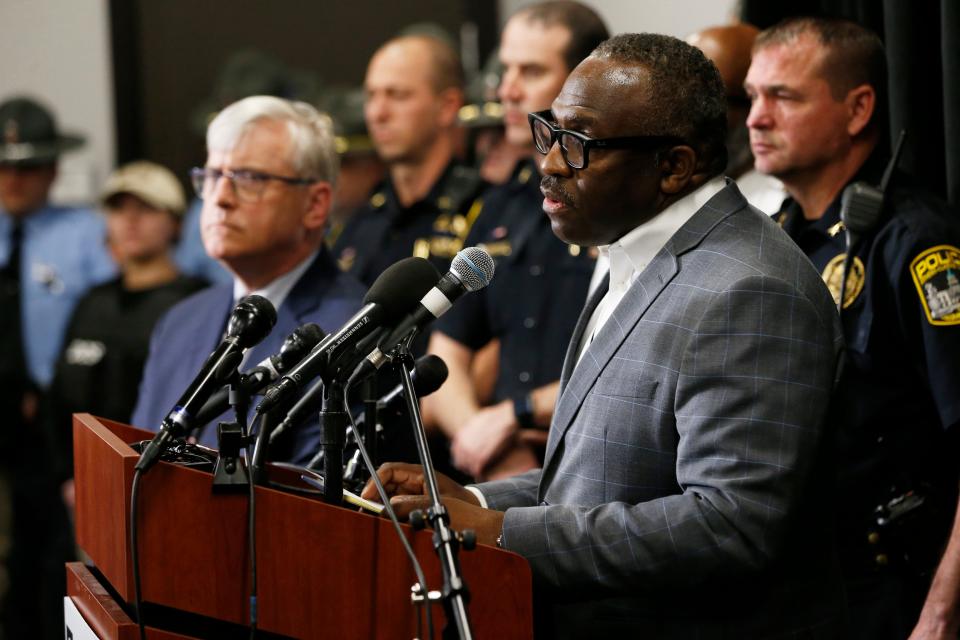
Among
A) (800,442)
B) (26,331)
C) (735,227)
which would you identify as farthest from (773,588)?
(26,331)

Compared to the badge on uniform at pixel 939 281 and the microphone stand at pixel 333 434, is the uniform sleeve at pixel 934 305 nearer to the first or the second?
the badge on uniform at pixel 939 281

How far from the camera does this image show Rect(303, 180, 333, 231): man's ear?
346 cm

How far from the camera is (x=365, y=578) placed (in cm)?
195

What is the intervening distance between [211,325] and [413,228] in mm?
1257

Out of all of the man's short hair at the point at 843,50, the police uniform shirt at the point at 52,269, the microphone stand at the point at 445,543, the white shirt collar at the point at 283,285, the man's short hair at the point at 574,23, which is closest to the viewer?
the microphone stand at the point at 445,543

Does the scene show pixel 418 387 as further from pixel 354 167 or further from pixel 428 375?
pixel 354 167

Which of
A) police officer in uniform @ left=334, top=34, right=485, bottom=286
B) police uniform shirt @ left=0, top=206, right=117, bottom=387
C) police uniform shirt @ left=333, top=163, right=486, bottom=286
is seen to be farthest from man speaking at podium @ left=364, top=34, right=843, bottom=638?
police uniform shirt @ left=0, top=206, right=117, bottom=387

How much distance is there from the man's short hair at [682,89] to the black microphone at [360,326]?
50cm

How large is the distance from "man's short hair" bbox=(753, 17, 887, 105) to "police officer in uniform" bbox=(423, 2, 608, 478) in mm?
1028

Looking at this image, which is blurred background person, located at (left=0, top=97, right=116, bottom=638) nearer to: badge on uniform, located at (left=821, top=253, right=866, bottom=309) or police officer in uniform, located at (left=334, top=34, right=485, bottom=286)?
police officer in uniform, located at (left=334, top=34, right=485, bottom=286)

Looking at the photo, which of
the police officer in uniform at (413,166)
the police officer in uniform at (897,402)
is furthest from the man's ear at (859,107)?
the police officer in uniform at (413,166)

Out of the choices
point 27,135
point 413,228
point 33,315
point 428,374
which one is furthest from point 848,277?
point 27,135

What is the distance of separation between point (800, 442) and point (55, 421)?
3.88 m

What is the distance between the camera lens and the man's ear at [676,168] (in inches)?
86.1
